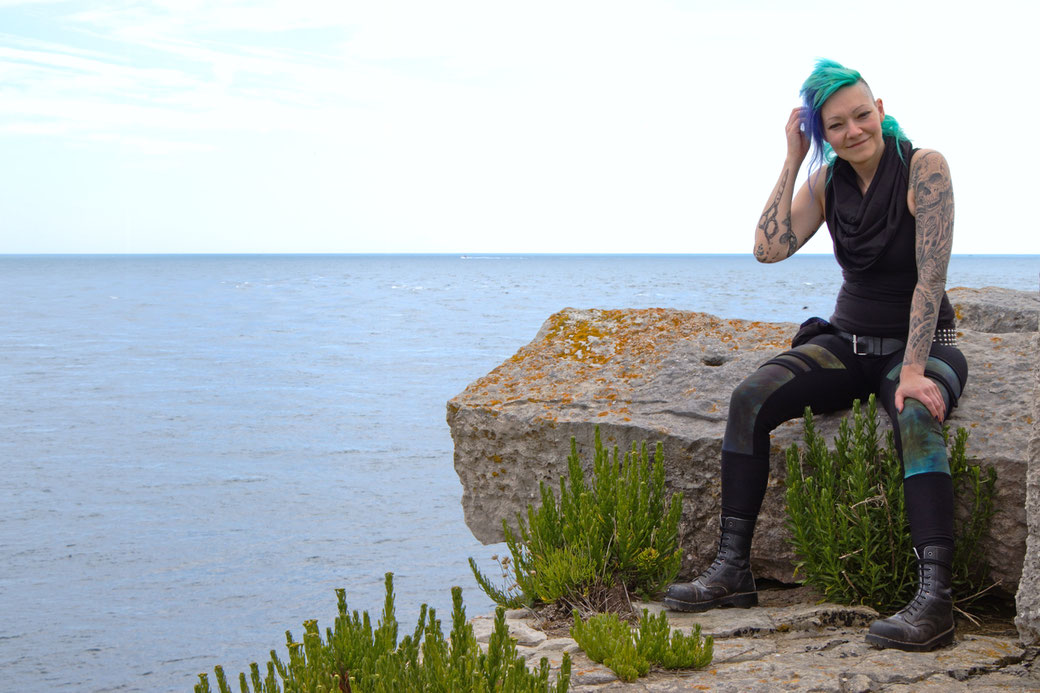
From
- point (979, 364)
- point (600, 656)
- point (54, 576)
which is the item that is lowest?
point (54, 576)

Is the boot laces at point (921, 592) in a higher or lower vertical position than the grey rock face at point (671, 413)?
lower

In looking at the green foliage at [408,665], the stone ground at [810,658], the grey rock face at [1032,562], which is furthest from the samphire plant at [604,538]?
the grey rock face at [1032,562]

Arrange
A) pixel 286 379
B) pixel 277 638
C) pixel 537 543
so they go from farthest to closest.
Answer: pixel 286 379 → pixel 277 638 → pixel 537 543

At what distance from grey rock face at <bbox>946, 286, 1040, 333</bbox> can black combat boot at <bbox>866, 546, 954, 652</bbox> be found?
2646 millimetres

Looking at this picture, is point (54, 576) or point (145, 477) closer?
point (54, 576)

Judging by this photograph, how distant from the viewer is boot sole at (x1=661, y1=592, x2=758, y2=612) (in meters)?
4.17

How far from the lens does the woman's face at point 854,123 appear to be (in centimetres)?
412

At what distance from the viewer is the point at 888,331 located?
4.25 m

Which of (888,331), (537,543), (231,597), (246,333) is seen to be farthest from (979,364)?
(246,333)

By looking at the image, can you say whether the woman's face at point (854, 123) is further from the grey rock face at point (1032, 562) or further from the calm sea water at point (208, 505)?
the calm sea water at point (208, 505)

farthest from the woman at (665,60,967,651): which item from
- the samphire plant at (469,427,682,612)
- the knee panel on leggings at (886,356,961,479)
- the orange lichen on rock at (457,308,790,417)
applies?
the orange lichen on rock at (457,308,790,417)

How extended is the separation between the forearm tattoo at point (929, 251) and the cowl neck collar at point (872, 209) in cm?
11

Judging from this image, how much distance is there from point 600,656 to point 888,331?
6.52 ft

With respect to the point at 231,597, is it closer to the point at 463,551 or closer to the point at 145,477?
the point at 463,551
